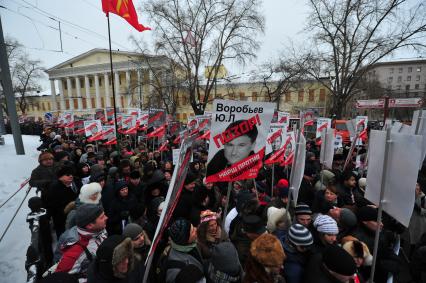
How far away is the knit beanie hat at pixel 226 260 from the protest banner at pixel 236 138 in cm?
92

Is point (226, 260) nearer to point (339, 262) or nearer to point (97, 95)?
point (339, 262)

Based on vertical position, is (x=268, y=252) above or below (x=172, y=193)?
below

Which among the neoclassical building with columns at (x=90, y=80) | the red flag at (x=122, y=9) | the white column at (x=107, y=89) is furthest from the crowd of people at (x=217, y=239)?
the white column at (x=107, y=89)

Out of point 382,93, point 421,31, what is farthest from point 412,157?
point 382,93

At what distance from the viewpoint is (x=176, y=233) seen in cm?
214

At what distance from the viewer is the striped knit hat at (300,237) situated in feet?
7.41

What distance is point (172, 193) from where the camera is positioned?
1.83 metres

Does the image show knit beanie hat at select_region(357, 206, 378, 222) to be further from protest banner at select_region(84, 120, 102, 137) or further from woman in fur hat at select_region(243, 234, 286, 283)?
protest banner at select_region(84, 120, 102, 137)

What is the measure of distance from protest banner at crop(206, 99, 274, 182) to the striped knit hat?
87 centimetres

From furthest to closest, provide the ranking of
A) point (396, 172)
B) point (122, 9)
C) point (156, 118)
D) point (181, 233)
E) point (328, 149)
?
point (156, 118) < point (122, 9) < point (328, 149) < point (396, 172) < point (181, 233)

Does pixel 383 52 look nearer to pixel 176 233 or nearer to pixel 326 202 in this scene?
pixel 326 202

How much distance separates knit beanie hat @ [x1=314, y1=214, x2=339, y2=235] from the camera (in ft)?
8.43

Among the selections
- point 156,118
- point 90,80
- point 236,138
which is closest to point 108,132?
point 156,118

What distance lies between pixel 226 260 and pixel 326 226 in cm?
125
